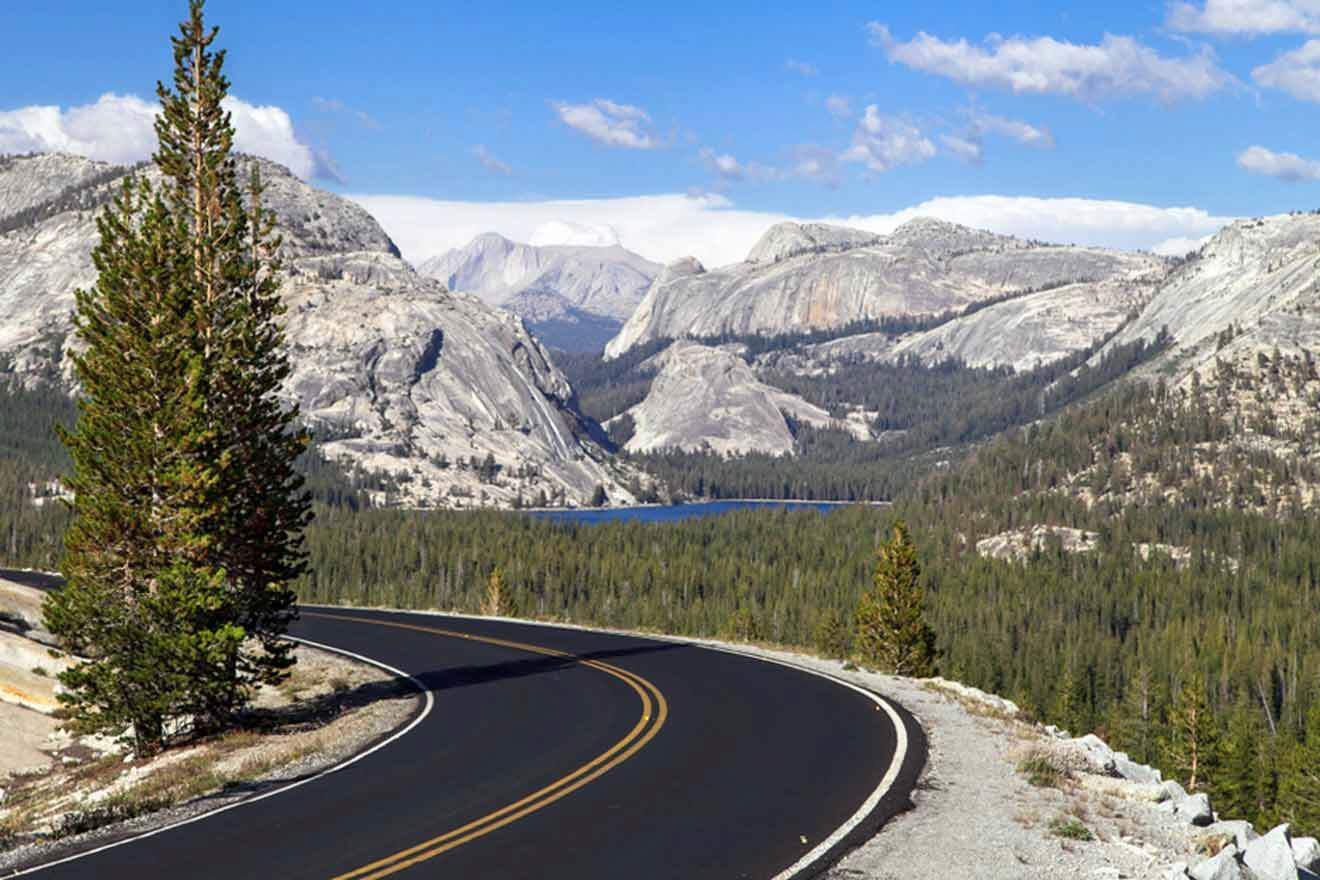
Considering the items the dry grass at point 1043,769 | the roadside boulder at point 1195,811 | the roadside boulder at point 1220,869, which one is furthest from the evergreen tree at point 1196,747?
the roadside boulder at point 1220,869

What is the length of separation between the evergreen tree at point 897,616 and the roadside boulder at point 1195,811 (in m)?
48.5

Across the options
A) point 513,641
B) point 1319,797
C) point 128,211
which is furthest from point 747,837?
point 1319,797

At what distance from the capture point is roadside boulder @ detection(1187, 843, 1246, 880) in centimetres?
1416

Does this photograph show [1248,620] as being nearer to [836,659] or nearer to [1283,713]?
[1283,713]

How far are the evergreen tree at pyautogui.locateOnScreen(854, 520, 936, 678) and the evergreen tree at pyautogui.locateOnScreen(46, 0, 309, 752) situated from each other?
45.1m

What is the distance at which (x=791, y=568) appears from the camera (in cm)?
18500

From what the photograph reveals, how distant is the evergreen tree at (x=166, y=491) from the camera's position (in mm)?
27844

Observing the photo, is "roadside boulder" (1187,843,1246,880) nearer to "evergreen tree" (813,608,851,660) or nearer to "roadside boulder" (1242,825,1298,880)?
"roadside boulder" (1242,825,1298,880)

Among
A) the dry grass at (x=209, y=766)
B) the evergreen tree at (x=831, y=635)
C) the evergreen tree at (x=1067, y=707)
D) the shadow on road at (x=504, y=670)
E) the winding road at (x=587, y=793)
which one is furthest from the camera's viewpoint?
the evergreen tree at (x=1067, y=707)

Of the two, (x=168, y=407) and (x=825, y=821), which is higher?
(x=168, y=407)

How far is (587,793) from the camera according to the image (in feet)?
63.9

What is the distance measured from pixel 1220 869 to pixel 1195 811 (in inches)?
209

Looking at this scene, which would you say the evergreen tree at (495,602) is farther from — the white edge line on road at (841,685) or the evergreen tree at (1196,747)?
the evergreen tree at (1196,747)

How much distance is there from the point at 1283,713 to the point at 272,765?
129694 millimetres
